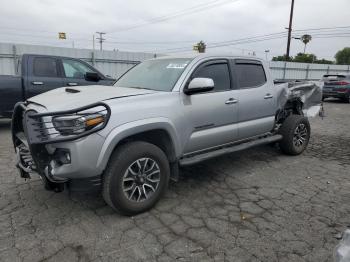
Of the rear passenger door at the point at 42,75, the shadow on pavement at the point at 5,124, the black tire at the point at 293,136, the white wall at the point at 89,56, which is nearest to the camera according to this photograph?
the black tire at the point at 293,136

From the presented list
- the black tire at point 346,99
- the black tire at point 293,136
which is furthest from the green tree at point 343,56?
the black tire at point 293,136

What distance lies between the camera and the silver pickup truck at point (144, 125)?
2.80m

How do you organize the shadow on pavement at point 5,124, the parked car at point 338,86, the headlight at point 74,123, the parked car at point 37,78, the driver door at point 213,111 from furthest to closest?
1. the parked car at point 338,86
2. the shadow on pavement at point 5,124
3. the parked car at point 37,78
4. the driver door at point 213,111
5. the headlight at point 74,123

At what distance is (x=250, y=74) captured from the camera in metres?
4.72

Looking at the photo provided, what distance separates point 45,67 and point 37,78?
14.9 inches

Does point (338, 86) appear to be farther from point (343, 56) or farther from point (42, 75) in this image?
point (343, 56)

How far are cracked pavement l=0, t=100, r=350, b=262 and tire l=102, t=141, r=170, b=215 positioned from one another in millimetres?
178

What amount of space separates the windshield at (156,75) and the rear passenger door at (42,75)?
3601 millimetres

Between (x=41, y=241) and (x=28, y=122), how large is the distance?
44.6 inches

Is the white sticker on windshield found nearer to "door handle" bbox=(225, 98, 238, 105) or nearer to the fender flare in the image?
"door handle" bbox=(225, 98, 238, 105)

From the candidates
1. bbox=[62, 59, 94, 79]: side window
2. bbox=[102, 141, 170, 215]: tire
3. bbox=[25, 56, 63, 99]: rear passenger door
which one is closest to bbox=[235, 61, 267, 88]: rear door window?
bbox=[102, 141, 170, 215]: tire

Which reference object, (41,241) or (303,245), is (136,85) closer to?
(41,241)

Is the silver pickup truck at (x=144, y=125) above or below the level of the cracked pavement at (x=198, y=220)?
above

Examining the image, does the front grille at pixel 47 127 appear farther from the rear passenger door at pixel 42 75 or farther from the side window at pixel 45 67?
the side window at pixel 45 67
